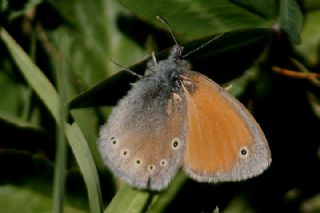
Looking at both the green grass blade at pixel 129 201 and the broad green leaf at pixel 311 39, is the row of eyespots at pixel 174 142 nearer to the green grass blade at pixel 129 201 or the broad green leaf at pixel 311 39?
the green grass blade at pixel 129 201

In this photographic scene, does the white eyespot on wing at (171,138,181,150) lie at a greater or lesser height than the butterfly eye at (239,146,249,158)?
lesser

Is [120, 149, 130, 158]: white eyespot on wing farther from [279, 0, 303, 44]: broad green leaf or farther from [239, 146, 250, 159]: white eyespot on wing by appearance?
[279, 0, 303, 44]: broad green leaf

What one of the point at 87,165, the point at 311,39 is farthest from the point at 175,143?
the point at 311,39

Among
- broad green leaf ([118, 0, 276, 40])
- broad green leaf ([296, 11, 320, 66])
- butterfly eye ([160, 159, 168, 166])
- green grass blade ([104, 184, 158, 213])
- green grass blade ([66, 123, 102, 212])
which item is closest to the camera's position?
green grass blade ([66, 123, 102, 212])

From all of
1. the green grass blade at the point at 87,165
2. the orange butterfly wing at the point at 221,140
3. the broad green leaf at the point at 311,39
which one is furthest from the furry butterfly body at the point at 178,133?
the broad green leaf at the point at 311,39

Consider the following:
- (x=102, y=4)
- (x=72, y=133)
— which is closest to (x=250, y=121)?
(x=72, y=133)

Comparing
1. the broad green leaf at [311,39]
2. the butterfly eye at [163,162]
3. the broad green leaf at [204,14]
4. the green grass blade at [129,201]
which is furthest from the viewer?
the broad green leaf at [311,39]

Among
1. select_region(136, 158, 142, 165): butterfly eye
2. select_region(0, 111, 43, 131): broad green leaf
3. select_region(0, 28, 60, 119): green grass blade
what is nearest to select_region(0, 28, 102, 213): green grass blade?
select_region(0, 28, 60, 119): green grass blade
